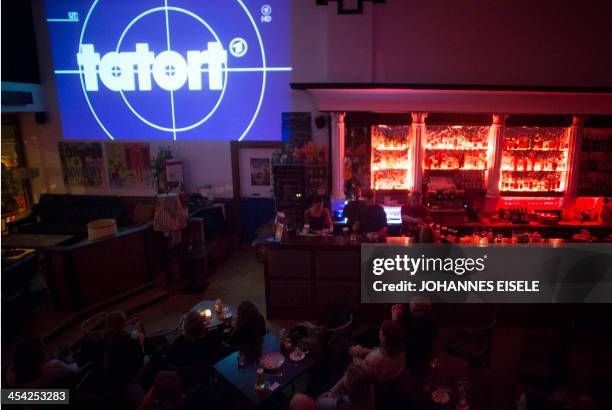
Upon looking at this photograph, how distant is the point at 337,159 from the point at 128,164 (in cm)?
459

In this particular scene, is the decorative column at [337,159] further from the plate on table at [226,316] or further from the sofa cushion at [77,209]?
Result: the sofa cushion at [77,209]

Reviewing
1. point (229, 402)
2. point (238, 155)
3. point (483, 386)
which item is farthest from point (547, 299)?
point (238, 155)

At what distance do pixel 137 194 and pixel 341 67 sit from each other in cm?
504

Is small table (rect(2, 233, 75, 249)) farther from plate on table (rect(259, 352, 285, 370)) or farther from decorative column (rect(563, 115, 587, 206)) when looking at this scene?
decorative column (rect(563, 115, 587, 206))

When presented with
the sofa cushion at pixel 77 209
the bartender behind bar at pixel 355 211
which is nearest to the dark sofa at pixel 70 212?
the sofa cushion at pixel 77 209

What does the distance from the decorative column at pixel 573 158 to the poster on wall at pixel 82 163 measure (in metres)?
9.04

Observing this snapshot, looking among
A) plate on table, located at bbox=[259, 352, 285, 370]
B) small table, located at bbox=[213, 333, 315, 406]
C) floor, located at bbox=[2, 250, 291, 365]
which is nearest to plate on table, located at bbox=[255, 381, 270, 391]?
small table, located at bbox=[213, 333, 315, 406]

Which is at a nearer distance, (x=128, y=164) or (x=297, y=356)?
(x=297, y=356)

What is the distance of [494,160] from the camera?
23.2ft

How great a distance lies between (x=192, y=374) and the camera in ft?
12.5

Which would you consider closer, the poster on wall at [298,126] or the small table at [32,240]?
the small table at [32,240]

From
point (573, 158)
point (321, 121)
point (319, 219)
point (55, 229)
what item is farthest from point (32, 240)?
point (573, 158)

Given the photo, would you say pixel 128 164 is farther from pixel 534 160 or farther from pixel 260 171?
pixel 534 160

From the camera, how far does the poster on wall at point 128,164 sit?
862 centimetres
